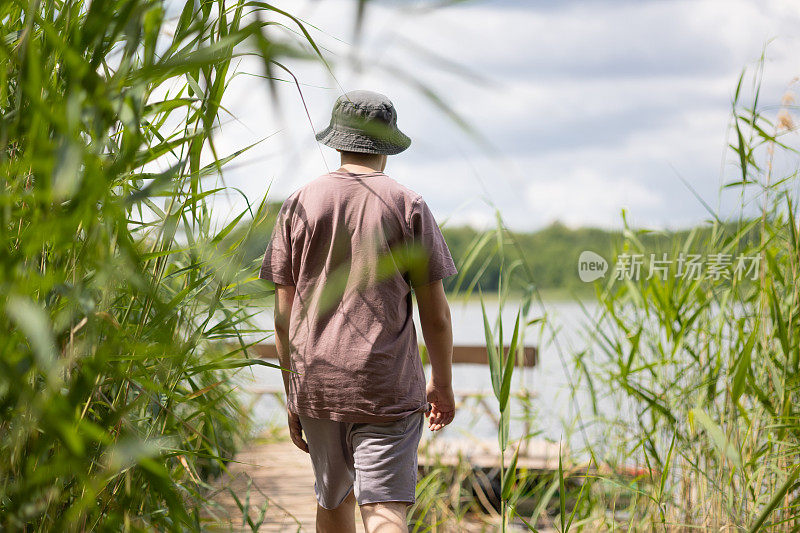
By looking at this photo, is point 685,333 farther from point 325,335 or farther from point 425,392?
point 325,335

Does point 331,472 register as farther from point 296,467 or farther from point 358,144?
point 296,467

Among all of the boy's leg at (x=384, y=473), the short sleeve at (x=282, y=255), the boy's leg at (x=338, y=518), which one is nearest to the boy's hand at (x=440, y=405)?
the boy's leg at (x=384, y=473)

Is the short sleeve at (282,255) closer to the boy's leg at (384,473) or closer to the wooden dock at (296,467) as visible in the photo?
the boy's leg at (384,473)

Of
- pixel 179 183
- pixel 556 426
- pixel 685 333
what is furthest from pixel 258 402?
pixel 179 183

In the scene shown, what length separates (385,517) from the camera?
5.17 ft

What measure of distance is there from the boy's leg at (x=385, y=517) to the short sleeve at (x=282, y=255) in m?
0.56

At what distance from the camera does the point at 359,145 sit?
1598mm

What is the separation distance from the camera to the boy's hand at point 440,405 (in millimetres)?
1704

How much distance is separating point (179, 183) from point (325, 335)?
85 centimetres

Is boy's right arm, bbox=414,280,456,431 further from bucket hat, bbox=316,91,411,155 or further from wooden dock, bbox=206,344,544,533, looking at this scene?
wooden dock, bbox=206,344,544,533

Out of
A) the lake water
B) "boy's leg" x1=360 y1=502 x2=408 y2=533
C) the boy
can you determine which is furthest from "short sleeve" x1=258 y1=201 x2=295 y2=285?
"boy's leg" x1=360 y1=502 x2=408 y2=533

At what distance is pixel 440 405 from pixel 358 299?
361 mm

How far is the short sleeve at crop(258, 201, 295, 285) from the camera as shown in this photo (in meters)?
1.66

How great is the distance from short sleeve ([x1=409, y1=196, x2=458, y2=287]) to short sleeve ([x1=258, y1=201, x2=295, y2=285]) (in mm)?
300
